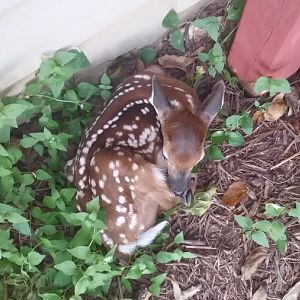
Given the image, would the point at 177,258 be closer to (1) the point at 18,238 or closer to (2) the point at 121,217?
(2) the point at 121,217

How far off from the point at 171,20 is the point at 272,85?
58 cm

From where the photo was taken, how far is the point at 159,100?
280 cm

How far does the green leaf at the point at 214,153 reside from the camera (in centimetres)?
316

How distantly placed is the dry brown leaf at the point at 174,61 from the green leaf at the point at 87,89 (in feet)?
1.21

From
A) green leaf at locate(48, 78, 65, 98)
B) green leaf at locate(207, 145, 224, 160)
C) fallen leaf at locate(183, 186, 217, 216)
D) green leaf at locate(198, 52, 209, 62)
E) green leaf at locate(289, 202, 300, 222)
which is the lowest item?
green leaf at locate(289, 202, 300, 222)

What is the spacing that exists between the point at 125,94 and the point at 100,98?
0.99ft

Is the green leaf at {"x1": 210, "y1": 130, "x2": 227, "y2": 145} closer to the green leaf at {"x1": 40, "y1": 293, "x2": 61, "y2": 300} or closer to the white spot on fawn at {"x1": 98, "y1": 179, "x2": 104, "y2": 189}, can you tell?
the white spot on fawn at {"x1": 98, "y1": 179, "x2": 104, "y2": 189}

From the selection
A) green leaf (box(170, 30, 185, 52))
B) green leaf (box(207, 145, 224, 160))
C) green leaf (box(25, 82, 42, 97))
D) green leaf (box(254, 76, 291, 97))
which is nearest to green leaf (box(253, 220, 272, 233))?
green leaf (box(207, 145, 224, 160))

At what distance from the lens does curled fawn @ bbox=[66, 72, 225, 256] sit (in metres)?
2.85

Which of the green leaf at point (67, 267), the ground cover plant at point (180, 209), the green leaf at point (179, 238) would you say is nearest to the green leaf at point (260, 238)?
the ground cover plant at point (180, 209)

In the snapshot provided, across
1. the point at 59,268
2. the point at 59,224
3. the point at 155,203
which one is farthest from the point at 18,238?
the point at 155,203

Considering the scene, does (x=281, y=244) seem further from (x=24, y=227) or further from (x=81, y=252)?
(x=24, y=227)

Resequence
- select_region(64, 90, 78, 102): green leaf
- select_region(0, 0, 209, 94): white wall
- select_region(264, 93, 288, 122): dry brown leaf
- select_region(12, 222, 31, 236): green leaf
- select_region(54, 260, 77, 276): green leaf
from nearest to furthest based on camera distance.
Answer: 1. select_region(0, 0, 209, 94): white wall
2. select_region(54, 260, 77, 276): green leaf
3. select_region(12, 222, 31, 236): green leaf
4. select_region(64, 90, 78, 102): green leaf
5. select_region(264, 93, 288, 122): dry brown leaf

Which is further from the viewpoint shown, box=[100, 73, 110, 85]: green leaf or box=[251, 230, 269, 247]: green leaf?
box=[100, 73, 110, 85]: green leaf
